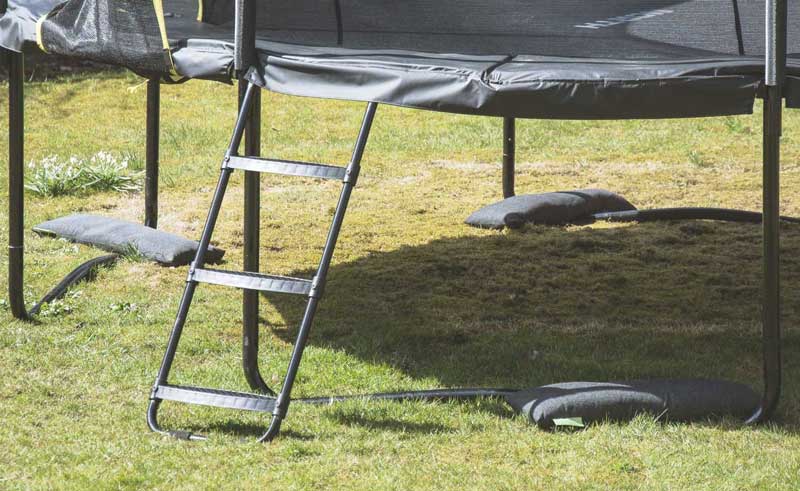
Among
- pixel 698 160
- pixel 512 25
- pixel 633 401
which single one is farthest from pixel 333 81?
pixel 698 160

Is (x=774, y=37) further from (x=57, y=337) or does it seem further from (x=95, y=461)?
(x=57, y=337)

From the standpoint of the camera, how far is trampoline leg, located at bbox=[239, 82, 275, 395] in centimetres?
391

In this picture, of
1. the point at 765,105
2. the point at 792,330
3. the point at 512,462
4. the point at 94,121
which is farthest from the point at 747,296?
the point at 94,121

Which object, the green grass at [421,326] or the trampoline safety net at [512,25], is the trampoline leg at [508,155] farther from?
the trampoline safety net at [512,25]

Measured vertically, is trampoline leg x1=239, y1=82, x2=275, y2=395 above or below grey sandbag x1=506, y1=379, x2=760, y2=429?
above

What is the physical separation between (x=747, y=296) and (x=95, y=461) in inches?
119

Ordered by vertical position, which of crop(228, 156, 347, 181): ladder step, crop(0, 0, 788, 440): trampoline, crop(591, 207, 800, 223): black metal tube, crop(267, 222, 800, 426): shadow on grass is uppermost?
crop(0, 0, 788, 440): trampoline

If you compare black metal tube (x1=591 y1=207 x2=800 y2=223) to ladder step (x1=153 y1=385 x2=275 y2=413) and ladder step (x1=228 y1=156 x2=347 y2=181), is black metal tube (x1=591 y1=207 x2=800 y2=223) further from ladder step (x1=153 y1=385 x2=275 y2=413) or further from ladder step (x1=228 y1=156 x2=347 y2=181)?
ladder step (x1=153 y1=385 x2=275 y2=413)

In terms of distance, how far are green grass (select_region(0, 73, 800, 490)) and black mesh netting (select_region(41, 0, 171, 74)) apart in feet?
1.07

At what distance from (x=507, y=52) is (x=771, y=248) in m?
2.25

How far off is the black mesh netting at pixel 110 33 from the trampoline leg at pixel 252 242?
56cm

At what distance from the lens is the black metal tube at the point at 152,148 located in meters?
5.82

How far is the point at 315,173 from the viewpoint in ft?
12.1

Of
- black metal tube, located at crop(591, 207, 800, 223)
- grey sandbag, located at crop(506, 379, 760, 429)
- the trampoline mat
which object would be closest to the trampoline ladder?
the trampoline mat
